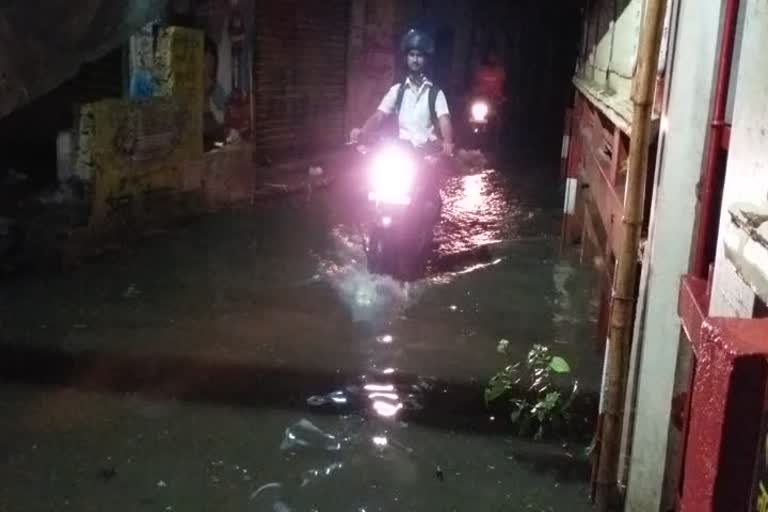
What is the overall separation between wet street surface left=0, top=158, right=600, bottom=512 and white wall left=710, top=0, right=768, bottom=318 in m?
2.06

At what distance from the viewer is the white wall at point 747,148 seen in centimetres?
200

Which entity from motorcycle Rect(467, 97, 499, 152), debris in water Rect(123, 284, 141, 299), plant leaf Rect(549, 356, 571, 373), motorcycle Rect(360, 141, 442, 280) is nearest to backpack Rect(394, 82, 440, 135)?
motorcycle Rect(360, 141, 442, 280)

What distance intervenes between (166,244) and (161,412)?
378 centimetres

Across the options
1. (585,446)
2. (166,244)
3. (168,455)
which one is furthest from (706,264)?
(166,244)

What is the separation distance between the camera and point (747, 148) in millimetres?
2137

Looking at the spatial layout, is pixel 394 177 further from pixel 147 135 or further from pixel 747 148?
pixel 747 148

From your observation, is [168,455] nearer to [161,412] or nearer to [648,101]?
[161,412]

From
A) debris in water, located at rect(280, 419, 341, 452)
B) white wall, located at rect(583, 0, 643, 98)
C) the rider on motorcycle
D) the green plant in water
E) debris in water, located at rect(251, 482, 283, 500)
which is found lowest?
debris in water, located at rect(251, 482, 283, 500)

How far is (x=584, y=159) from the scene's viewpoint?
9039 millimetres

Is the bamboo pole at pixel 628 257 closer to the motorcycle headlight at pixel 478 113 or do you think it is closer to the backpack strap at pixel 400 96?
the backpack strap at pixel 400 96

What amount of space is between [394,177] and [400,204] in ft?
0.82

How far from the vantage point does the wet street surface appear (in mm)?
3994

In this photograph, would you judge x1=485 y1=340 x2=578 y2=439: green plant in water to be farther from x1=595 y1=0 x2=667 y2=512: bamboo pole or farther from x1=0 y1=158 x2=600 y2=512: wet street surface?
x1=595 y1=0 x2=667 y2=512: bamboo pole

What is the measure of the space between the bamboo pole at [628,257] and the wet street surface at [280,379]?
40 cm
